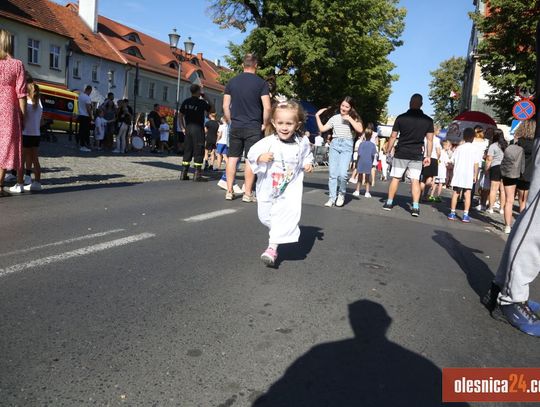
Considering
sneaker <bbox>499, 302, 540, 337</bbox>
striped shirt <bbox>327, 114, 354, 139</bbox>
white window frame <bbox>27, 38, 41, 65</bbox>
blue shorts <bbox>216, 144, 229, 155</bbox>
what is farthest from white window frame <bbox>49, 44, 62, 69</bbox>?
sneaker <bbox>499, 302, 540, 337</bbox>

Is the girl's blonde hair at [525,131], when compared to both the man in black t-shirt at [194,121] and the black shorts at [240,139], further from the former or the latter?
the man in black t-shirt at [194,121]

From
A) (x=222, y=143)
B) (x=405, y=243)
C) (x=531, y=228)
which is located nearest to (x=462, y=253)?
(x=405, y=243)

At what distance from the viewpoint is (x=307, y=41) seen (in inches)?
1132

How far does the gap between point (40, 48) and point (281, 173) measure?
1574 inches

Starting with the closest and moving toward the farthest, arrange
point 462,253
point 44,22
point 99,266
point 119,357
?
point 119,357
point 99,266
point 462,253
point 44,22

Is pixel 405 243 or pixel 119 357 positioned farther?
pixel 405 243

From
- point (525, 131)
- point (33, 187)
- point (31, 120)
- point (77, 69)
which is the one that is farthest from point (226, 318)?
point (77, 69)

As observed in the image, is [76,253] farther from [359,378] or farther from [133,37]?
[133,37]

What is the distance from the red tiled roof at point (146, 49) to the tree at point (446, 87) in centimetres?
3328

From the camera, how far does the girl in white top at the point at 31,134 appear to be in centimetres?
727

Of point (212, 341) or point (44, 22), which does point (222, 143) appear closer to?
point (212, 341)

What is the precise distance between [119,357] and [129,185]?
7261 mm

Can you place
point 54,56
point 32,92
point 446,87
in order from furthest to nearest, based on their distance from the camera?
point 446,87 → point 54,56 → point 32,92

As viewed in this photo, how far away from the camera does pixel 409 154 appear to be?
8953mm
